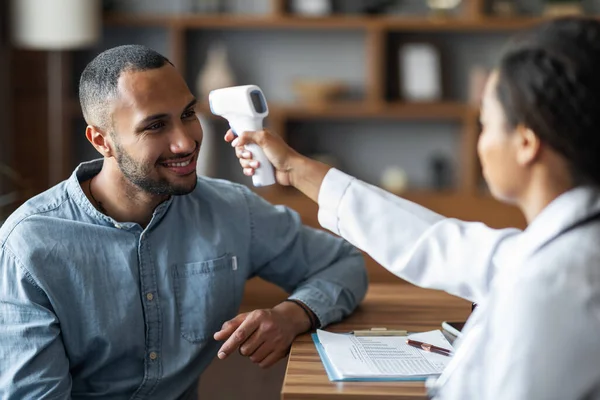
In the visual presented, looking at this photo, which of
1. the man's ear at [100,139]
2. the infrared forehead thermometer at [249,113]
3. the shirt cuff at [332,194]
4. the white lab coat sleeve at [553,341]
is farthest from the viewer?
the man's ear at [100,139]

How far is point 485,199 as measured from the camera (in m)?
4.43

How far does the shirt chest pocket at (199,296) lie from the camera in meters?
1.83

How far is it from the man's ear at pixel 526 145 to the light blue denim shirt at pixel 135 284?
29.8 inches

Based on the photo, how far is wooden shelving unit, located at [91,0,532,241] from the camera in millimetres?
4398

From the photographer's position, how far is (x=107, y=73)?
1.84 metres

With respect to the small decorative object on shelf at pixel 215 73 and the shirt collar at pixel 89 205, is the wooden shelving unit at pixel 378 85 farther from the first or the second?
the shirt collar at pixel 89 205

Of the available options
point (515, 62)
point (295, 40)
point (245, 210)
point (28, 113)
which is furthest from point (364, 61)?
point (515, 62)

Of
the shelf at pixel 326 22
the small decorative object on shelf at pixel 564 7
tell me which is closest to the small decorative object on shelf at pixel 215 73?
the shelf at pixel 326 22

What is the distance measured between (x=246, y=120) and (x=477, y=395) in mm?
759

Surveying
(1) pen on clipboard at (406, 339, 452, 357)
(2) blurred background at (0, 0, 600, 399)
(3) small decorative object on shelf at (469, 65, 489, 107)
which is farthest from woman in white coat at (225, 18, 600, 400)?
(3) small decorative object on shelf at (469, 65, 489, 107)

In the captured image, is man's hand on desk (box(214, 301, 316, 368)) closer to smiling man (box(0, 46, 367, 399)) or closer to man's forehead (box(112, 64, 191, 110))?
smiling man (box(0, 46, 367, 399))

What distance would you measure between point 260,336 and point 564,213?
784 mm

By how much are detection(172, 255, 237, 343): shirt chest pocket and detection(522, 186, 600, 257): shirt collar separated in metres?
0.87

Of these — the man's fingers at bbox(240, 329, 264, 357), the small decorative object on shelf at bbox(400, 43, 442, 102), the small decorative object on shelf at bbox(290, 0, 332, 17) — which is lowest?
the man's fingers at bbox(240, 329, 264, 357)
